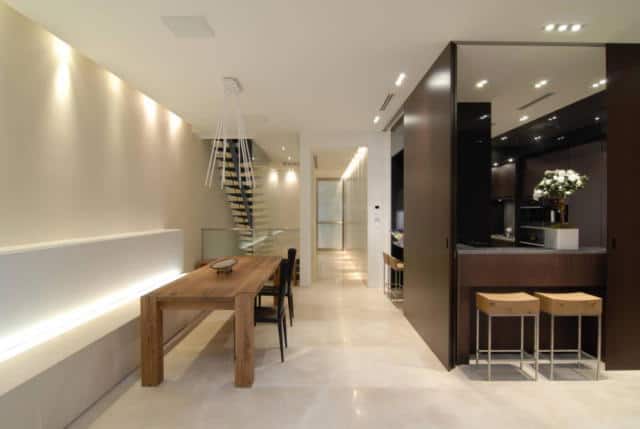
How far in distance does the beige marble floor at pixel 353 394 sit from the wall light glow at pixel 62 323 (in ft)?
2.06

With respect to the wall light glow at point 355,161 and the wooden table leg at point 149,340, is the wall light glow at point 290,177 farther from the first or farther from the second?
the wooden table leg at point 149,340

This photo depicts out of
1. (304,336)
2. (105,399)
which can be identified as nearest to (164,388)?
(105,399)

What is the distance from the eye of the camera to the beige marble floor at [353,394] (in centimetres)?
220

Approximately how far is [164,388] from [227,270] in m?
1.25

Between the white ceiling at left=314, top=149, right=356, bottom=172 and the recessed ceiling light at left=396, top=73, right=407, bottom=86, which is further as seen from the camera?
the white ceiling at left=314, top=149, right=356, bottom=172

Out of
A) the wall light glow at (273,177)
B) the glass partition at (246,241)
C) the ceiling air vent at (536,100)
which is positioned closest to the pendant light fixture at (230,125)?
the glass partition at (246,241)

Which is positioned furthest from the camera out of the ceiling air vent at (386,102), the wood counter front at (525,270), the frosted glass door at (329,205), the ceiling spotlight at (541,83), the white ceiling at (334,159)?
the frosted glass door at (329,205)

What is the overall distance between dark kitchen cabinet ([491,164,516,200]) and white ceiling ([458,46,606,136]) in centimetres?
136

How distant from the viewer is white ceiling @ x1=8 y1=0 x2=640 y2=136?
238 centimetres

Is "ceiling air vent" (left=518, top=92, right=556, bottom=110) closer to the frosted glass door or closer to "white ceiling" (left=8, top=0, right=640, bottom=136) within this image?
"white ceiling" (left=8, top=0, right=640, bottom=136)

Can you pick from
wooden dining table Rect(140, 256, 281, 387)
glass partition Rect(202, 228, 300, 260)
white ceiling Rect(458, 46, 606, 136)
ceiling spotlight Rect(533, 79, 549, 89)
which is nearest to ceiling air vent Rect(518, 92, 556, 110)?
white ceiling Rect(458, 46, 606, 136)

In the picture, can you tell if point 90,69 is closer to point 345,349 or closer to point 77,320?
point 77,320

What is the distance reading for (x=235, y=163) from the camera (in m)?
6.77

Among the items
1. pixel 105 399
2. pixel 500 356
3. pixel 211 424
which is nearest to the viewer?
pixel 211 424
